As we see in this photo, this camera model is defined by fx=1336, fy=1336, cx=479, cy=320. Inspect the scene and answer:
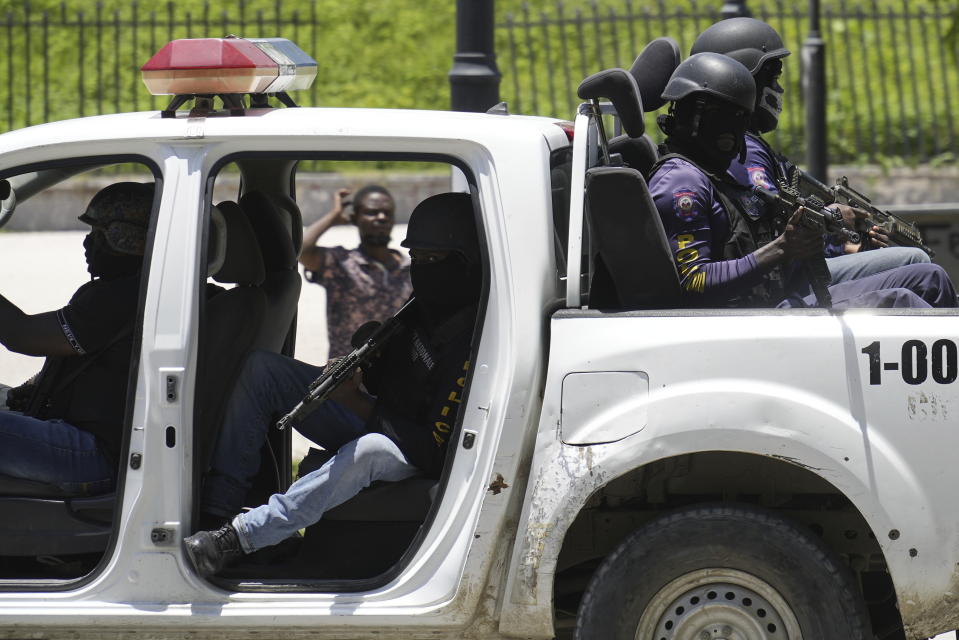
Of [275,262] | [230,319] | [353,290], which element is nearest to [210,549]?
[230,319]

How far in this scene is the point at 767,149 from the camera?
180 inches


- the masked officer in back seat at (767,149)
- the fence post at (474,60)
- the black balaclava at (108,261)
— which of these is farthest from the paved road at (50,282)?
the black balaclava at (108,261)

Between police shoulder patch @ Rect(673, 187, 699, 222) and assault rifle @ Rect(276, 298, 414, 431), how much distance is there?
0.84 meters

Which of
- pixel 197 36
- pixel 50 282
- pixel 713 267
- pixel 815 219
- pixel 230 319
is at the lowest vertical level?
pixel 230 319

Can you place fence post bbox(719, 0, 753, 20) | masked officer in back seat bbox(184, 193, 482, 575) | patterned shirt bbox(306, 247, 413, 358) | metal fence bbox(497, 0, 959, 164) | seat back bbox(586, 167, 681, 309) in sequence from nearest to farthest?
seat back bbox(586, 167, 681, 309), masked officer in back seat bbox(184, 193, 482, 575), patterned shirt bbox(306, 247, 413, 358), fence post bbox(719, 0, 753, 20), metal fence bbox(497, 0, 959, 164)

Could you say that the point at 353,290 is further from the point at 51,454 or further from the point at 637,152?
the point at 51,454

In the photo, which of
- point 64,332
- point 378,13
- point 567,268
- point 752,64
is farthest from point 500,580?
point 378,13

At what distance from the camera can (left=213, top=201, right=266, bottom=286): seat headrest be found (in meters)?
3.85

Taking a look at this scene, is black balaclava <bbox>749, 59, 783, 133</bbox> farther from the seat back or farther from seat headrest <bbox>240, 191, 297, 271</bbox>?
seat headrest <bbox>240, 191, 297, 271</bbox>

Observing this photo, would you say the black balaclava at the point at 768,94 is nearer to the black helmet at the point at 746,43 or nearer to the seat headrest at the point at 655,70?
the black helmet at the point at 746,43

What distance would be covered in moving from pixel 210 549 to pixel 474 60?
311 cm

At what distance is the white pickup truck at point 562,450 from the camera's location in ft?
10.4

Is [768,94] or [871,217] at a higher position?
[768,94]

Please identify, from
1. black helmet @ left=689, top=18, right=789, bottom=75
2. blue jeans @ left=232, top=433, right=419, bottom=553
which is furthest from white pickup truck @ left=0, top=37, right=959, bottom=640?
black helmet @ left=689, top=18, right=789, bottom=75
